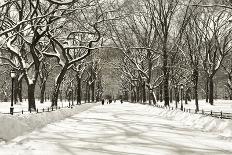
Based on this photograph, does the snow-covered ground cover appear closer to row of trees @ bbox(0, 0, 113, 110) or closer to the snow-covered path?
the snow-covered path

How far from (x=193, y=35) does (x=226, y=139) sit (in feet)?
106

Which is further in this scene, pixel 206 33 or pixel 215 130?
pixel 206 33

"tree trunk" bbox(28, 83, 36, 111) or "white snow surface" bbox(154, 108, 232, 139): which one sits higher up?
"tree trunk" bbox(28, 83, 36, 111)

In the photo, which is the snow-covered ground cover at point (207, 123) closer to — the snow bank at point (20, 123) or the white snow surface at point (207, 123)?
the white snow surface at point (207, 123)

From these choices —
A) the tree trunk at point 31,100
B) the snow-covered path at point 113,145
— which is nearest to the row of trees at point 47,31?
the tree trunk at point 31,100

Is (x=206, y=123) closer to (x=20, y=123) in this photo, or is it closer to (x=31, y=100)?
(x=20, y=123)

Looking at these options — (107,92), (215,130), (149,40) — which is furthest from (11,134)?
(107,92)

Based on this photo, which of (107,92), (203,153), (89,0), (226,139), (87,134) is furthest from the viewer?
(107,92)

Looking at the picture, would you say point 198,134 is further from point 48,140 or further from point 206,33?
point 206,33

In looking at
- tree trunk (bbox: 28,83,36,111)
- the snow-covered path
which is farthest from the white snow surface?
tree trunk (bbox: 28,83,36,111)

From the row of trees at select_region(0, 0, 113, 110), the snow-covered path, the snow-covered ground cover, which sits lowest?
the snow-covered path

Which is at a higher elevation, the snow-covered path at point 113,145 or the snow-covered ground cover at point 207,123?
the snow-covered ground cover at point 207,123

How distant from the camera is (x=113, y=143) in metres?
12.0

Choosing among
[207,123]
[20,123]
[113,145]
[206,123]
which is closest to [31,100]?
[20,123]
